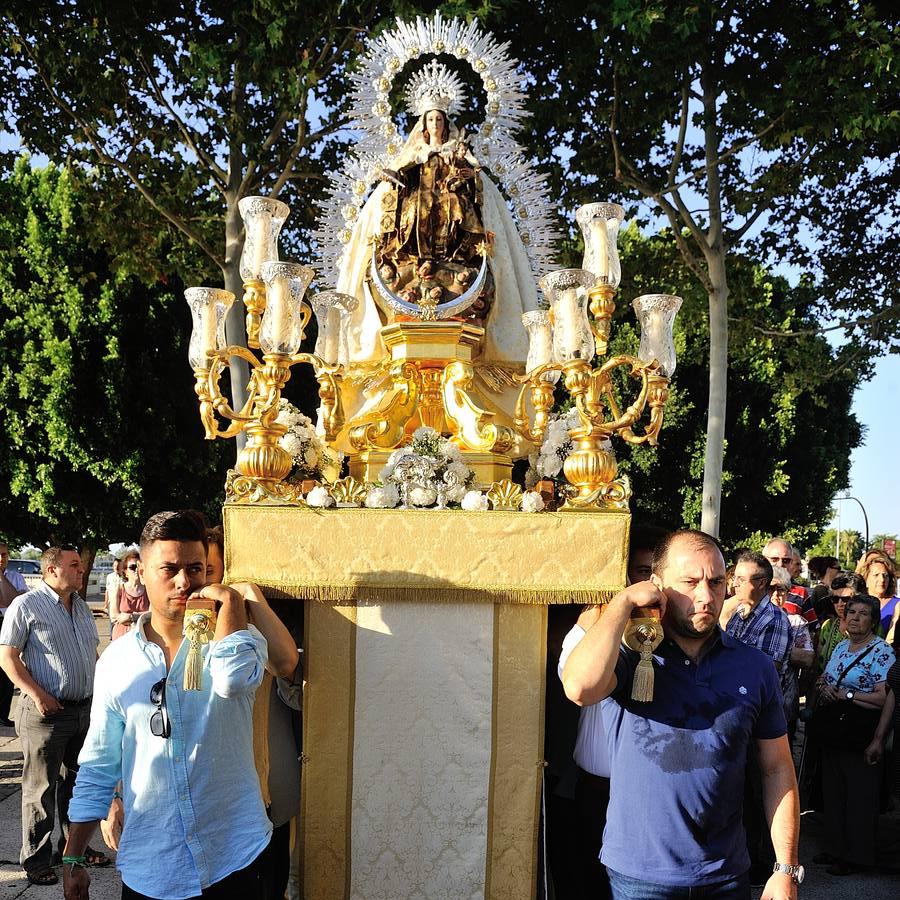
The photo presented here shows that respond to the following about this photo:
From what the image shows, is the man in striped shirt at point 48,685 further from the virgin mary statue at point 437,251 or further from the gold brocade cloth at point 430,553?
the virgin mary statue at point 437,251

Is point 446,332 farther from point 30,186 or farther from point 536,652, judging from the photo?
point 30,186

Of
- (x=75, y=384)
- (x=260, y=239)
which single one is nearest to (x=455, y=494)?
(x=260, y=239)

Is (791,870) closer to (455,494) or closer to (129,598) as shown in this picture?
(455,494)

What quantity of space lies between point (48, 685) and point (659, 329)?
12.4 feet

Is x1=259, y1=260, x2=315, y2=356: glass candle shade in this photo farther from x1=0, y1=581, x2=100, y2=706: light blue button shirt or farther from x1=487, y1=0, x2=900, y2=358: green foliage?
x1=487, y1=0, x2=900, y2=358: green foliage

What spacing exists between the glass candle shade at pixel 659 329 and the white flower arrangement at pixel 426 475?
1.12 m

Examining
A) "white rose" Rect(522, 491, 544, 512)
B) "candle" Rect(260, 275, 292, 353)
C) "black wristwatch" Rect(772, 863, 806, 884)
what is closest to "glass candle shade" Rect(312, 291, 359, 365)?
"candle" Rect(260, 275, 292, 353)

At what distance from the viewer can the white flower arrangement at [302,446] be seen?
5.77 m

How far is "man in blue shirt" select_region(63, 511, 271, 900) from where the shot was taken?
2805 mm

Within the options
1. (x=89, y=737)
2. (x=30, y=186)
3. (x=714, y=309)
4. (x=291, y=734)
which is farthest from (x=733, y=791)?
(x=30, y=186)

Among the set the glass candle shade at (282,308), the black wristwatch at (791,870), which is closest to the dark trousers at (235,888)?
the black wristwatch at (791,870)

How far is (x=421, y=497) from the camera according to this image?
15.8 ft

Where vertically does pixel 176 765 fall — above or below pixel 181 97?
below

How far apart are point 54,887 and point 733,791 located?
3775mm
